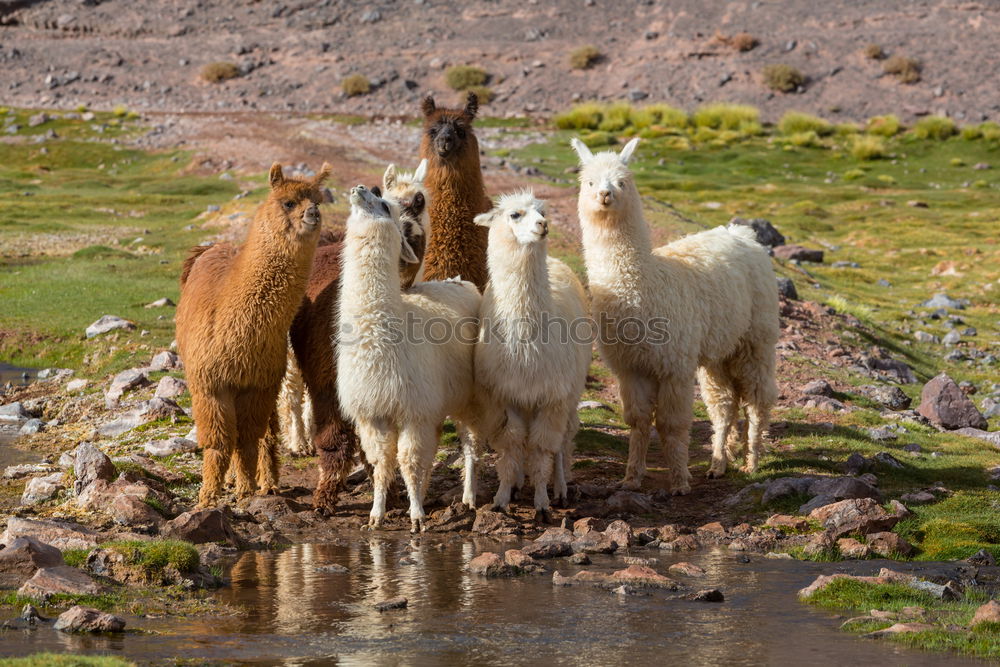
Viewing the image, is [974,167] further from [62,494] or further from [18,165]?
[62,494]

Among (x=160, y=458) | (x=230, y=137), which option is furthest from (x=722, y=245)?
(x=230, y=137)

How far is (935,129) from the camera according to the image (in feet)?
147

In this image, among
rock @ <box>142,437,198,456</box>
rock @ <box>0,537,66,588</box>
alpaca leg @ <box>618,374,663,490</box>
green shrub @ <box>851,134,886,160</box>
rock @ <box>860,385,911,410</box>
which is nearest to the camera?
rock @ <box>0,537,66,588</box>

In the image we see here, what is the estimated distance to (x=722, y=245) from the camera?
11.3m

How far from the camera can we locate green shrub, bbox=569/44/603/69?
55094 millimetres

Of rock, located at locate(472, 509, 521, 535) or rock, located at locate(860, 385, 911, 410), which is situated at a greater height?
rock, located at locate(472, 509, 521, 535)

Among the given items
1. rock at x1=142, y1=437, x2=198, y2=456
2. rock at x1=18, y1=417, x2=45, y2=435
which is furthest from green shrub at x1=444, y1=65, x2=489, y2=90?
rock at x1=142, y1=437, x2=198, y2=456

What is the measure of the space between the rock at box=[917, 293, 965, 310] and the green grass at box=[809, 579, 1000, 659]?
1653 centimetres

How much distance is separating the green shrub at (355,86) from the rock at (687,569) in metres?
47.5

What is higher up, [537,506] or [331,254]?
[331,254]

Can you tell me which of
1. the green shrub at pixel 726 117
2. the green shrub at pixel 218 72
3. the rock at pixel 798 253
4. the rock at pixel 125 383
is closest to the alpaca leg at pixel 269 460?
the rock at pixel 125 383

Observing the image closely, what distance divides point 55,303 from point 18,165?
2388 cm

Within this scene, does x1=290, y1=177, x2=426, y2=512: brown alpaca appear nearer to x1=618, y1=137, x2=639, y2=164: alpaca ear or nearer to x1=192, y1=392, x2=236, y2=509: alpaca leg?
x1=192, y1=392, x2=236, y2=509: alpaca leg

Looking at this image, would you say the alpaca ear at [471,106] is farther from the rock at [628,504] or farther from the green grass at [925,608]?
the green grass at [925,608]
